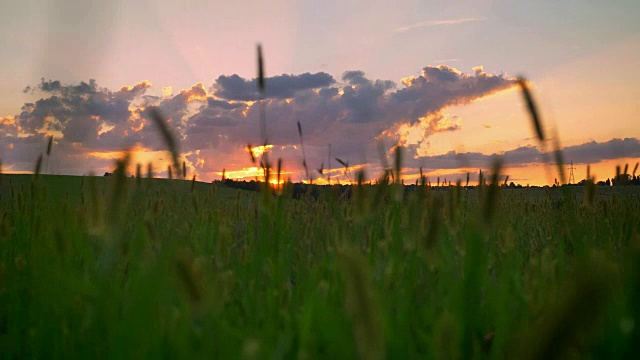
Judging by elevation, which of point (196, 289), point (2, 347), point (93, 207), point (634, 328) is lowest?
point (2, 347)

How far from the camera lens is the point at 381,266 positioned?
2154 millimetres

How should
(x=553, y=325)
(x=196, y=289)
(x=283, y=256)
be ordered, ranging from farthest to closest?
(x=283, y=256) < (x=196, y=289) < (x=553, y=325)

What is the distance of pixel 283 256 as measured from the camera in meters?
Answer: 2.56

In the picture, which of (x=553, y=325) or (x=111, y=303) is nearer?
(x=553, y=325)

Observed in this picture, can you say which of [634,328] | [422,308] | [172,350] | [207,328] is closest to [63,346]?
[172,350]

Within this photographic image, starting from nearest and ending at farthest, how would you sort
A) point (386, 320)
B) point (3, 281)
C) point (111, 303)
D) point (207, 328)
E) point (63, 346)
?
point (207, 328) < point (386, 320) < point (111, 303) < point (63, 346) < point (3, 281)

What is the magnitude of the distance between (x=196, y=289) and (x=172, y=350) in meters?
0.63

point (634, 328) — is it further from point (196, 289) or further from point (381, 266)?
point (196, 289)

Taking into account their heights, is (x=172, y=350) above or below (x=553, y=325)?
below

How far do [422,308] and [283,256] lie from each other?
0.73m

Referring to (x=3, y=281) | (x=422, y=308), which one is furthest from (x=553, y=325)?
(x=3, y=281)

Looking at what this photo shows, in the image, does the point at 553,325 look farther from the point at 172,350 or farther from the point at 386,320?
the point at 172,350

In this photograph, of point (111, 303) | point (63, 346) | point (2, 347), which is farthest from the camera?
point (2, 347)

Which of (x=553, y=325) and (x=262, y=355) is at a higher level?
(x=553, y=325)
